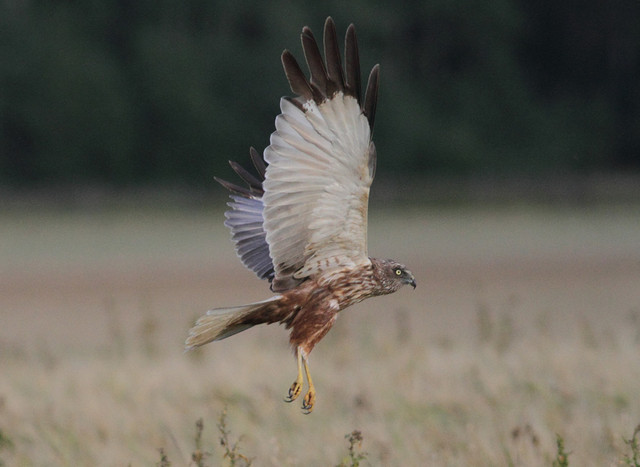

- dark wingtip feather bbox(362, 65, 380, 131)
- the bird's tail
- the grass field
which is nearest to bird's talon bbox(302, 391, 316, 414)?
the bird's tail

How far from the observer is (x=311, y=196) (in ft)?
13.4

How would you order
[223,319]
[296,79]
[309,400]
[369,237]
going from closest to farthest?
[309,400]
[223,319]
[296,79]
[369,237]

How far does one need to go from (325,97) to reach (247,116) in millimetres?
34877

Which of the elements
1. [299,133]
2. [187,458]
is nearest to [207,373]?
[187,458]

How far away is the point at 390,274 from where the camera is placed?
4090 millimetres

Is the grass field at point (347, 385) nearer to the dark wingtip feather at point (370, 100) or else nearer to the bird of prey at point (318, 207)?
the bird of prey at point (318, 207)

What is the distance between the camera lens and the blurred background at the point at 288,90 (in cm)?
3772

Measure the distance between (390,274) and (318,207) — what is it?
1.17 ft

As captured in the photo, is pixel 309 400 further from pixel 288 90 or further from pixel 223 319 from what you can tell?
pixel 288 90

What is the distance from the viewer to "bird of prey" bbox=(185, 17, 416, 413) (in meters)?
4.01

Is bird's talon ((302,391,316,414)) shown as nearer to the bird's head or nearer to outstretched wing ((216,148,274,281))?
the bird's head

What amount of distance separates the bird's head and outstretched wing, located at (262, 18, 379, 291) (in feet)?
0.28

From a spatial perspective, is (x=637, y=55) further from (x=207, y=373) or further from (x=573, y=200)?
(x=207, y=373)

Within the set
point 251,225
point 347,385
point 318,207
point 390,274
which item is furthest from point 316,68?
point 347,385
